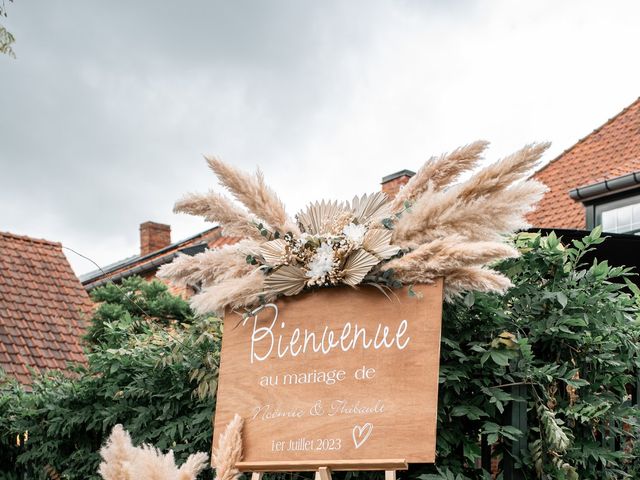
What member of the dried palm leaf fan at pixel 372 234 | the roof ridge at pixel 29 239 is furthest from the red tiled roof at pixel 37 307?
the dried palm leaf fan at pixel 372 234

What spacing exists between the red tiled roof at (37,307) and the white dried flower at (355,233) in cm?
824

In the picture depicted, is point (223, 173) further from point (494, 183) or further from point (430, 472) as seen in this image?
point (430, 472)

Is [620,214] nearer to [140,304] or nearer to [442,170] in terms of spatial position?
[140,304]

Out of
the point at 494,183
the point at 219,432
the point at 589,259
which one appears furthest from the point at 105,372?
the point at 589,259

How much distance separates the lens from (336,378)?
Answer: 11.7 feet

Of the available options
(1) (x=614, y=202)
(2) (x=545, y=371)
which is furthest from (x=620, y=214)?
(2) (x=545, y=371)

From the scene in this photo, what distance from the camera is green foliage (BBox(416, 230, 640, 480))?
3.50 meters

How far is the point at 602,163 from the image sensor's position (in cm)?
1407

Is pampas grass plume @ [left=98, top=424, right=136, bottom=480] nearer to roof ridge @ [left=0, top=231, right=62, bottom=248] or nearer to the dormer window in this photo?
the dormer window

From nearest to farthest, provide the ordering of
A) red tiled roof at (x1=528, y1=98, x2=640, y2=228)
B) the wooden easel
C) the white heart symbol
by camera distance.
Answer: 1. the wooden easel
2. the white heart symbol
3. red tiled roof at (x1=528, y1=98, x2=640, y2=228)

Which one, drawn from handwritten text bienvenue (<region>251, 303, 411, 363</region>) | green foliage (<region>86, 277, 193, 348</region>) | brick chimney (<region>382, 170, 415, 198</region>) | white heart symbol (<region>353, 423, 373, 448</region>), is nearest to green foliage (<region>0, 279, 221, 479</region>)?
handwritten text bienvenue (<region>251, 303, 411, 363</region>)

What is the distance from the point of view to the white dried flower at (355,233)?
3.68 m

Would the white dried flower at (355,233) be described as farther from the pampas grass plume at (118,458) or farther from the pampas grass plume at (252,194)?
the pampas grass plume at (118,458)

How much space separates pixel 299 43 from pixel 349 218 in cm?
291
